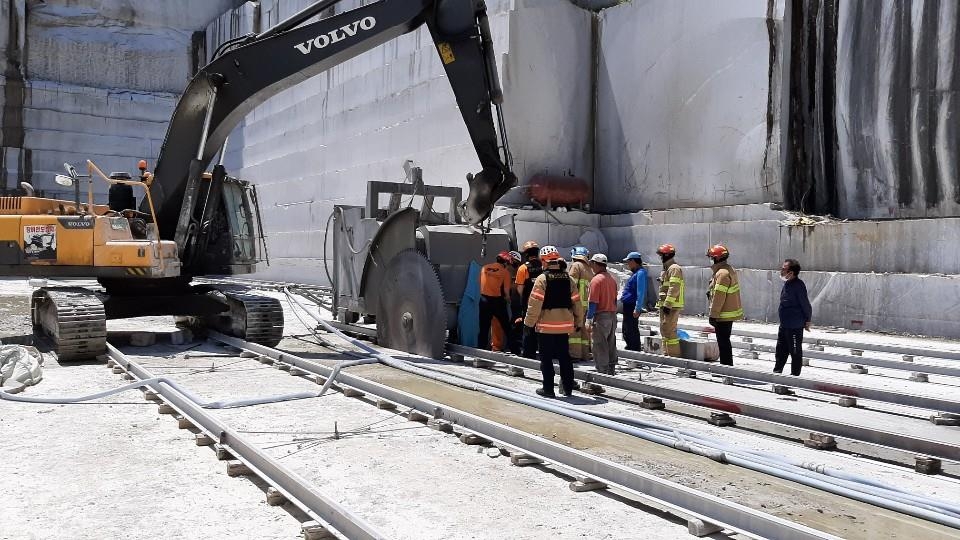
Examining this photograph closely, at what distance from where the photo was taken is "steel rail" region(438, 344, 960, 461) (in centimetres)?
627

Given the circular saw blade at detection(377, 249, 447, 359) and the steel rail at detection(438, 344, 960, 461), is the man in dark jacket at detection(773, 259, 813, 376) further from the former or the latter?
the circular saw blade at detection(377, 249, 447, 359)

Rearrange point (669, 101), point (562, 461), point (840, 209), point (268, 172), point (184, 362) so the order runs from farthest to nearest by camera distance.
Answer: point (268, 172) < point (669, 101) < point (840, 209) < point (184, 362) < point (562, 461)

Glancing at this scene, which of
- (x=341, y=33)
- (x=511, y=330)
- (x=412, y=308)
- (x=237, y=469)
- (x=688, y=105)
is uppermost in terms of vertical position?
(x=688, y=105)

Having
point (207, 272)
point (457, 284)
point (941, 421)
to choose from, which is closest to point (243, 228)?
point (207, 272)

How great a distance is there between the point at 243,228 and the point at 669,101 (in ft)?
41.1

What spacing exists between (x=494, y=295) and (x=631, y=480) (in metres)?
6.58

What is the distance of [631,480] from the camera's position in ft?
17.0

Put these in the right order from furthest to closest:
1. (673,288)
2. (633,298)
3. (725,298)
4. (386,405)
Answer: (633,298)
(673,288)
(725,298)
(386,405)

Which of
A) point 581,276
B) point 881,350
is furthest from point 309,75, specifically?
point 881,350

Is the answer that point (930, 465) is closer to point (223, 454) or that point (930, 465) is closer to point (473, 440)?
point (473, 440)

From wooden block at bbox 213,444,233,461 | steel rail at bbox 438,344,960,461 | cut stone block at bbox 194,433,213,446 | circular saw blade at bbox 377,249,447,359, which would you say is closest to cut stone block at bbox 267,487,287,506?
wooden block at bbox 213,444,233,461

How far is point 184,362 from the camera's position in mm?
10992

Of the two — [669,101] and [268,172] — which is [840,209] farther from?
[268,172]

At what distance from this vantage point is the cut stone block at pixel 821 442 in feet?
21.6
